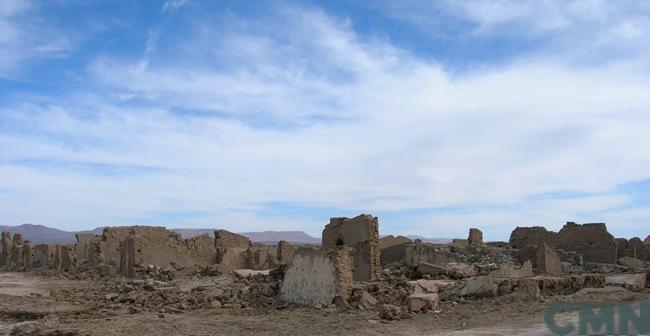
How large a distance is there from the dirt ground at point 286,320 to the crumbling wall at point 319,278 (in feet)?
1.29

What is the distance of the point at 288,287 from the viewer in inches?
547

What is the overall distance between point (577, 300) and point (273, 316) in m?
6.49

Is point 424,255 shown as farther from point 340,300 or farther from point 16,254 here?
point 16,254

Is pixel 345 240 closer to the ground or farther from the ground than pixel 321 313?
farther from the ground

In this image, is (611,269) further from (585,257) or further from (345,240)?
(345,240)

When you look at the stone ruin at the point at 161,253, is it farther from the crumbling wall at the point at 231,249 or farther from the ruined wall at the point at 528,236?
the ruined wall at the point at 528,236

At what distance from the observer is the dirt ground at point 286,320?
10.4m

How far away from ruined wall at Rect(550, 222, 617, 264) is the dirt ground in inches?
Result: 547

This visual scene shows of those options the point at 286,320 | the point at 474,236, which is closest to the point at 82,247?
the point at 474,236

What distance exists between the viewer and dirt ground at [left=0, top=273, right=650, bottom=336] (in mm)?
10414

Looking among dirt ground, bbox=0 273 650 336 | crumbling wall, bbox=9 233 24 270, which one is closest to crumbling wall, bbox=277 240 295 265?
dirt ground, bbox=0 273 650 336

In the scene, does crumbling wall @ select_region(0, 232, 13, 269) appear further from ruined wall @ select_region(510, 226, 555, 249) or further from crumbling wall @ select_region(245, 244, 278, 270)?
ruined wall @ select_region(510, 226, 555, 249)

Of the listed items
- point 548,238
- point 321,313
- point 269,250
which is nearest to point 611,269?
point 548,238

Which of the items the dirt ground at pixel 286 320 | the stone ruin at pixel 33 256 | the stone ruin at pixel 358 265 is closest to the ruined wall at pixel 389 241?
the stone ruin at pixel 358 265
